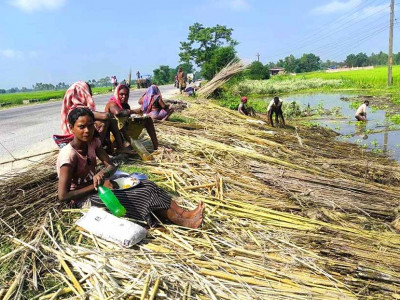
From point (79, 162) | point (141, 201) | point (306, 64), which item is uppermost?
point (306, 64)

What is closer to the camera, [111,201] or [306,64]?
[111,201]

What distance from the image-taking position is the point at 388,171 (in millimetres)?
5488

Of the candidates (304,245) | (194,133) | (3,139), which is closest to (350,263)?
(304,245)

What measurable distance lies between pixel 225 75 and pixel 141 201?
40.0 ft

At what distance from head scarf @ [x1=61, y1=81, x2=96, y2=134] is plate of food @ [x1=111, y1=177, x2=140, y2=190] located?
1.53 metres

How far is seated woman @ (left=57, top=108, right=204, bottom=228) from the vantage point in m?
2.87

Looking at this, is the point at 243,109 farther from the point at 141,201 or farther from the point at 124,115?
the point at 141,201

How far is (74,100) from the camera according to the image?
4.38 meters

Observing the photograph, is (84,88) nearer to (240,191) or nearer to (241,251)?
(240,191)

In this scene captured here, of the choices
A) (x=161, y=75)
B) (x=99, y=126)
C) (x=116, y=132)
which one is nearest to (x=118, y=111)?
(x=116, y=132)

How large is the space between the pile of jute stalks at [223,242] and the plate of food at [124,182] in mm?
469

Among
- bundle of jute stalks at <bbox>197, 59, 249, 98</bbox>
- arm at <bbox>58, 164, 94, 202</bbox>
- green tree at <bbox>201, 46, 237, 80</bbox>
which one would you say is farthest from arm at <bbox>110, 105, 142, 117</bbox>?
green tree at <bbox>201, 46, 237, 80</bbox>

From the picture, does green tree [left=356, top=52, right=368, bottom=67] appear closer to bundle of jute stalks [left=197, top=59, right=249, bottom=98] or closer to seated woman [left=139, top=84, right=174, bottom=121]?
bundle of jute stalks [left=197, top=59, right=249, bottom=98]

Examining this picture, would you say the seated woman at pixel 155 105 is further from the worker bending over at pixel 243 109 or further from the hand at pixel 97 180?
the hand at pixel 97 180
